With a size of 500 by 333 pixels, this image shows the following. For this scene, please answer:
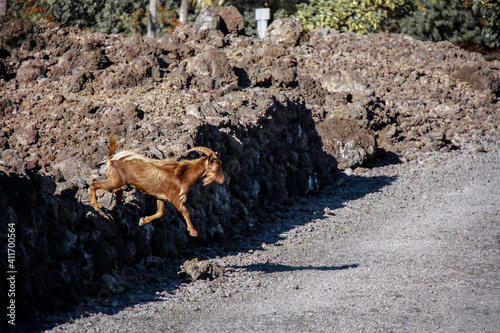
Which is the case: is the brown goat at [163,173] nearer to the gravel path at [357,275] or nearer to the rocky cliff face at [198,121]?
the rocky cliff face at [198,121]

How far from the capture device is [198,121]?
8.15 meters

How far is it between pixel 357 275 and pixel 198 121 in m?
3.15

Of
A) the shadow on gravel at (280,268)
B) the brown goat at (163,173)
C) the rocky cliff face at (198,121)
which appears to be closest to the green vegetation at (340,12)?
the rocky cliff face at (198,121)

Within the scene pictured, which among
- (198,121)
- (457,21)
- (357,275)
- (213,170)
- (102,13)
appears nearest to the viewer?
(213,170)

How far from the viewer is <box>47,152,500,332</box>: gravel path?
17.1 ft

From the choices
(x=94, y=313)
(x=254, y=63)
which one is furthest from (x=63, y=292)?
(x=254, y=63)

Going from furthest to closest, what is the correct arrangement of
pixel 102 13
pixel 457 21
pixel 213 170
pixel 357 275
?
pixel 457 21, pixel 102 13, pixel 357 275, pixel 213 170

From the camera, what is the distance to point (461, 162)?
1276cm

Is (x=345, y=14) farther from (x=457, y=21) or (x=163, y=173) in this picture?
(x=163, y=173)

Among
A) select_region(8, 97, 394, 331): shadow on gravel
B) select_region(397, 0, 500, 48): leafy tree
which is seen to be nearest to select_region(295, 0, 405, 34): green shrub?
select_region(397, 0, 500, 48): leafy tree

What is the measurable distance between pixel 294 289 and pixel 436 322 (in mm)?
1522

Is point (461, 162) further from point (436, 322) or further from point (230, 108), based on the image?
point (436, 322)

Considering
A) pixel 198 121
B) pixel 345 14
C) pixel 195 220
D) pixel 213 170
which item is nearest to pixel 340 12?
pixel 345 14

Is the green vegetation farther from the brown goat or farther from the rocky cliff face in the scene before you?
the brown goat
